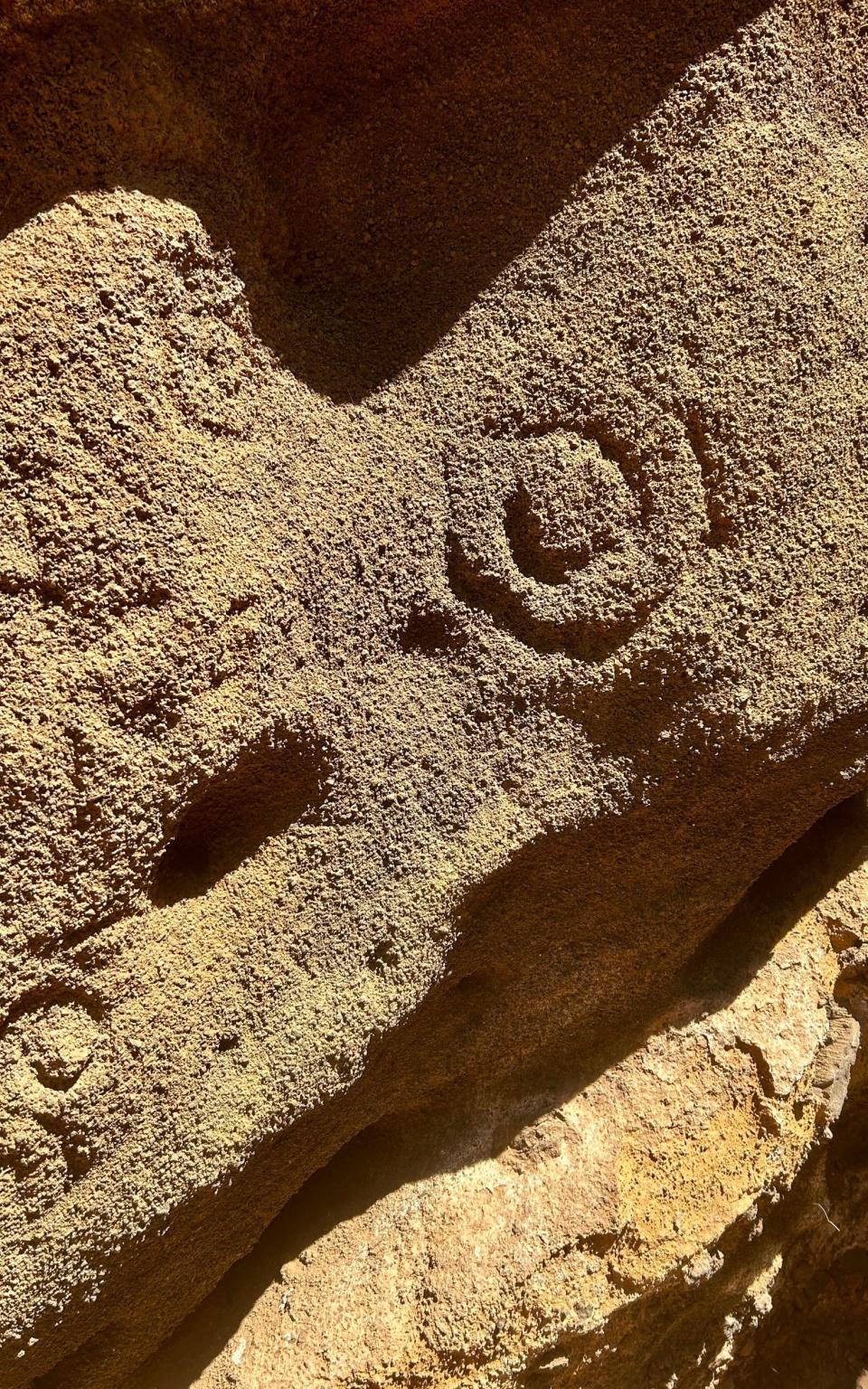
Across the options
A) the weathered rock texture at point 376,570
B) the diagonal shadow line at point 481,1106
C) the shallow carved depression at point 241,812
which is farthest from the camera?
the diagonal shadow line at point 481,1106

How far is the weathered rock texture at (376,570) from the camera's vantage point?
0.88 metres

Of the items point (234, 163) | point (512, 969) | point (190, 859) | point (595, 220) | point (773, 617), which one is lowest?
point (190, 859)

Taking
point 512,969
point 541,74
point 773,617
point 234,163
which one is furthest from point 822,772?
point 234,163

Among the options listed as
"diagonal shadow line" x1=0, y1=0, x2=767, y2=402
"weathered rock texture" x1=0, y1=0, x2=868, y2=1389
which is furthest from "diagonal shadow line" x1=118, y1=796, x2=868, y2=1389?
"diagonal shadow line" x1=0, y1=0, x2=767, y2=402

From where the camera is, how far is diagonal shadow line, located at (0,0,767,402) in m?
0.95

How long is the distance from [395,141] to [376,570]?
1.55ft

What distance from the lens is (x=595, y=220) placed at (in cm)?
105

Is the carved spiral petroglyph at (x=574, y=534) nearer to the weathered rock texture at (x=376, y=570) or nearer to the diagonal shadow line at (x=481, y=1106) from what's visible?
the weathered rock texture at (x=376, y=570)

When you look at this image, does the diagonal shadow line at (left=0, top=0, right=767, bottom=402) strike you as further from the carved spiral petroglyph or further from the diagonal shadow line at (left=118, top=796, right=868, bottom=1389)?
the diagonal shadow line at (left=118, top=796, right=868, bottom=1389)

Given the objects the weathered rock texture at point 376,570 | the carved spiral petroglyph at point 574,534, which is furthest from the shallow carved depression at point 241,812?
the carved spiral petroglyph at point 574,534

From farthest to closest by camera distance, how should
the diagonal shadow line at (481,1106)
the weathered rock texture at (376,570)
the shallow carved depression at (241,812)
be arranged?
the diagonal shadow line at (481,1106) < the shallow carved depression at (241,812) < the weathered rock texture at (376,570)

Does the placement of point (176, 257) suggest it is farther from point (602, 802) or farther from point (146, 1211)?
point (146, 1211)

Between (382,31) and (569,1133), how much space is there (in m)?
1.37

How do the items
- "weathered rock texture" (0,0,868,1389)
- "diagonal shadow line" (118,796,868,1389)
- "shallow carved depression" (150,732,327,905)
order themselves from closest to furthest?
1. "weathered rock texture" (0,0,868,1389)
2. "shallow carved depression" (150,732,327,905)
3. "diagonal shadow line" (118,796,868,1389)
